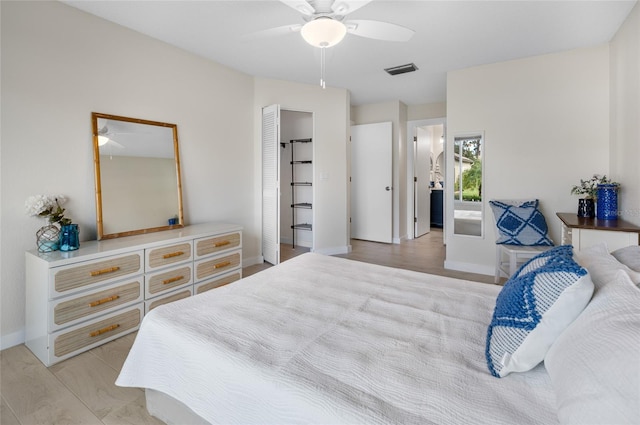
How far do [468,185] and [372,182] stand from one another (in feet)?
6.79

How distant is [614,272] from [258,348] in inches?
49.0

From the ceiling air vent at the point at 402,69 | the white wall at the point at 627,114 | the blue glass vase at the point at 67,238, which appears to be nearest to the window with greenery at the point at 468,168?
the ceiling air vent at the point at 402,69

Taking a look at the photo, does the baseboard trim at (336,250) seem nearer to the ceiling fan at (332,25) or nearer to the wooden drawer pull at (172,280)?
the wooden drawer pull at (172,280)

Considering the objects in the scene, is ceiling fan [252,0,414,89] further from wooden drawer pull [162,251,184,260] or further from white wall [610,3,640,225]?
white wall [610,3,640,225]

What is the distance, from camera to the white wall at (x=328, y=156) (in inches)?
176

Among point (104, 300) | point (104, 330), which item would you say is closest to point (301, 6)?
point (104, 300)

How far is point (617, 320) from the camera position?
76 cm

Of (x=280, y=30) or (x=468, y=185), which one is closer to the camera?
(x=280, y=30)

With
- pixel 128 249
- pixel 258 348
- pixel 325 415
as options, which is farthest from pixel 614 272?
pixel 128 249

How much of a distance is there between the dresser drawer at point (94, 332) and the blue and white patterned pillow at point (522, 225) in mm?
3455

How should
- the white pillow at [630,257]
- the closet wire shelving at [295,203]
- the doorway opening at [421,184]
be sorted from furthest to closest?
the doorway opening at [421,184] → the closet wire shelving at [295,203] → the white pillow at [630,257]

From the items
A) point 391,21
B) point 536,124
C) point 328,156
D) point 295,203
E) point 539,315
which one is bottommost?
point 539,315

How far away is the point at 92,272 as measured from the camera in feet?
7.07

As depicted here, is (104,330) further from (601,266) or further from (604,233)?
(604,233)
